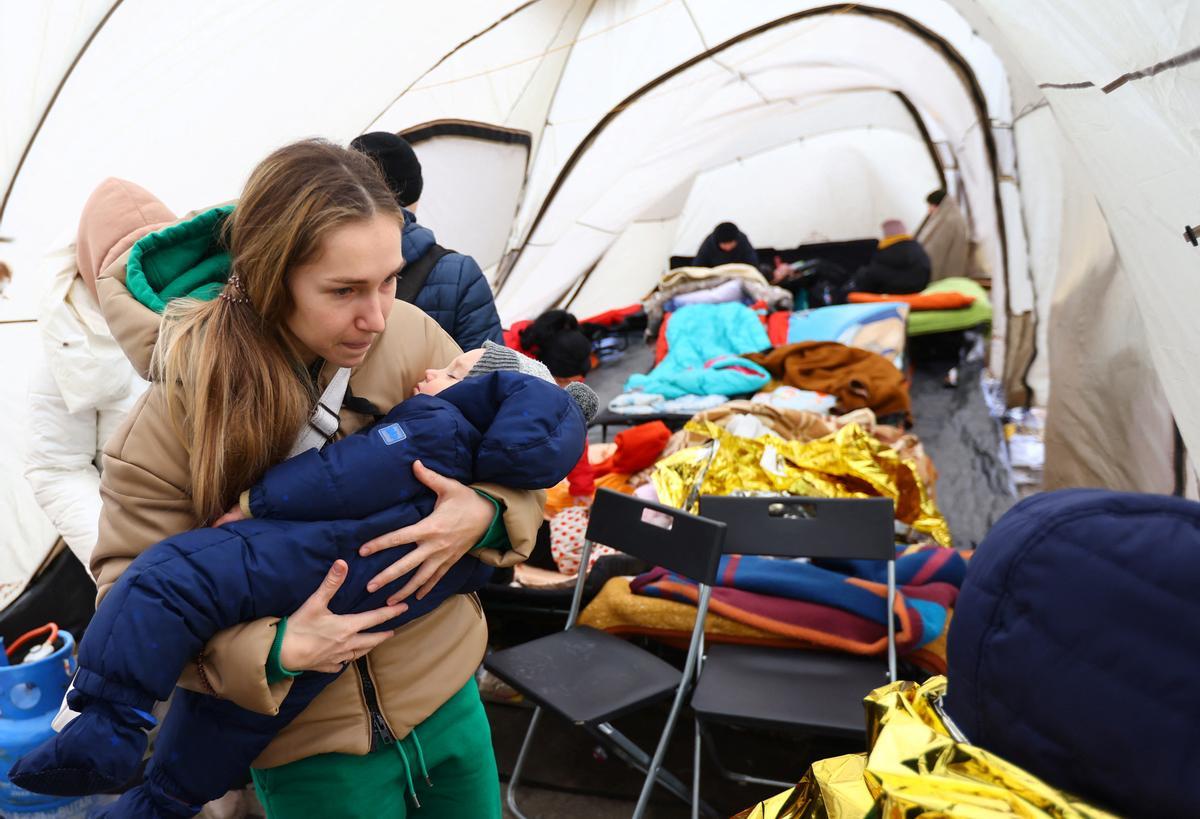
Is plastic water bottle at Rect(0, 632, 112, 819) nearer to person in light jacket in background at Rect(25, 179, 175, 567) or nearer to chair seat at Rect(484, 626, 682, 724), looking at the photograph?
person in light jacket in background at Rect(25, 179, 175, 567)

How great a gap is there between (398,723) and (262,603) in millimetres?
247

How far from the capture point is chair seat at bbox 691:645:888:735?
6.12ft

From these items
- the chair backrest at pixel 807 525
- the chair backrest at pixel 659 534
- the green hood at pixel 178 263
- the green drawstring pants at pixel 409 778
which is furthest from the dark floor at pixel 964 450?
the green hood at pixel 178 263

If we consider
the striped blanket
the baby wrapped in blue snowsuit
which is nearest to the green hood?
the baby wrapped in blue snowsuit

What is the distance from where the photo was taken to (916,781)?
564 mm

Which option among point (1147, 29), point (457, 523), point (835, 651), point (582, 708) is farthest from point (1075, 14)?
point (582, 708)

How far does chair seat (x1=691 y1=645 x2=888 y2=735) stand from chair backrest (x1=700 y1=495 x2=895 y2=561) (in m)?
0.27

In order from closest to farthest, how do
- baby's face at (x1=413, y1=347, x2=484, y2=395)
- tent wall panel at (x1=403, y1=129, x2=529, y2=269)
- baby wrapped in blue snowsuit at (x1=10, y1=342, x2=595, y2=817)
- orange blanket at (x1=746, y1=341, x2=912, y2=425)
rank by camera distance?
baby wrapped in blue snowsuit at (x1=10, y1=342, x2=595, y2=817)
baby's face at (x1=413, y1=347, x2=484, y2=395)
tent wall panel at (x1=403, y1=129, x2=529, y2=269)
orange blanket at (x1=746, y1=341, x2=912, y2=425)

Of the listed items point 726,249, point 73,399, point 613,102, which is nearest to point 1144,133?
point 73,399

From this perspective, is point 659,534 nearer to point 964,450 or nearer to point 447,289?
point 447,289

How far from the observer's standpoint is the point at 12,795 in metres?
2.04

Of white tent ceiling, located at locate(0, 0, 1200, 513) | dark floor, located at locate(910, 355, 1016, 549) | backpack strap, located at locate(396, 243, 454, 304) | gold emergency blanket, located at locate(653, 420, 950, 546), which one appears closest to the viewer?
white tent ceiling, located at locate(0, 0, 1200, 513)

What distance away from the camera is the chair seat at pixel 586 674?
1968 mm

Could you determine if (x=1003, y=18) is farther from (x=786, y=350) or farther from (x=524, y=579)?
(x=786, y=350)
